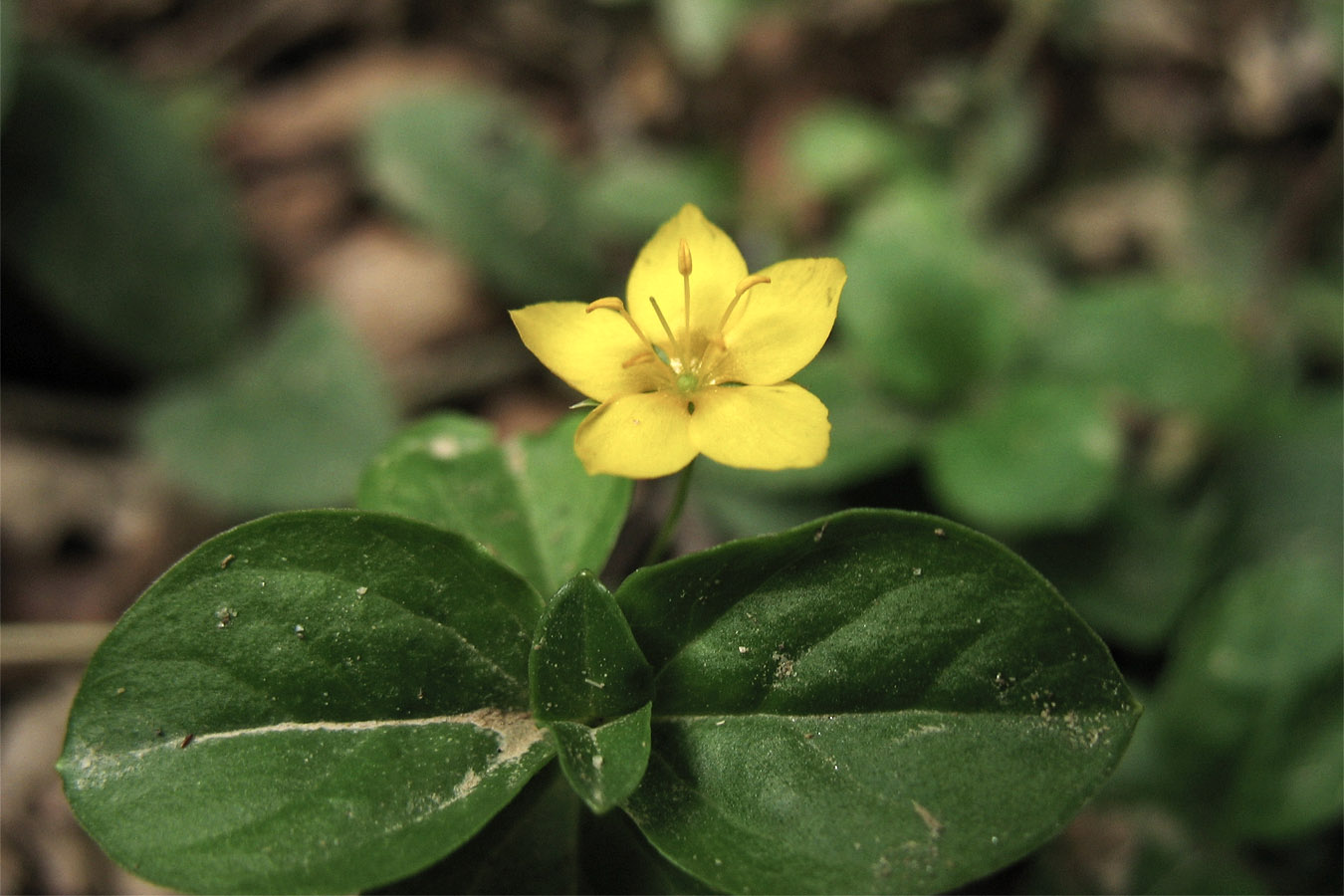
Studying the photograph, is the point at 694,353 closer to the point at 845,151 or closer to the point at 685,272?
the point at 685,272

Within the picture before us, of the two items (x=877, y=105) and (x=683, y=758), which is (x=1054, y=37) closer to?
(x=877, y=105)

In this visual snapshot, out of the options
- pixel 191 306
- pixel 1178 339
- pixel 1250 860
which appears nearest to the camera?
pixel 1250 860

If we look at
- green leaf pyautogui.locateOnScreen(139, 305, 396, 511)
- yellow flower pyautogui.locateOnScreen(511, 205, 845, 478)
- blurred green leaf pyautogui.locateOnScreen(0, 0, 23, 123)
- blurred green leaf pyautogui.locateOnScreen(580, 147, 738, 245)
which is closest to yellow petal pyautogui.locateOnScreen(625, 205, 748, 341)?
yellow flower pyautogui.locateOnScreen(511, 205, 845, 478)

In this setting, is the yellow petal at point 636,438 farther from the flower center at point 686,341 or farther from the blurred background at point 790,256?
the blurred background at point 790,256

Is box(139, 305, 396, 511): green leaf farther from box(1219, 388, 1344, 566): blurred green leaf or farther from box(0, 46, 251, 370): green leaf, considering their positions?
box(1219, 388, 1344, 566): blurred green leaf

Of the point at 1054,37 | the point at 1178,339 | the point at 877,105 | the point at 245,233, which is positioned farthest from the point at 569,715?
the point at 1054,37

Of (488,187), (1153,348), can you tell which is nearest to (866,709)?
(1153,348)

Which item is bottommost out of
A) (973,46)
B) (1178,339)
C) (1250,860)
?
(1250,860)
